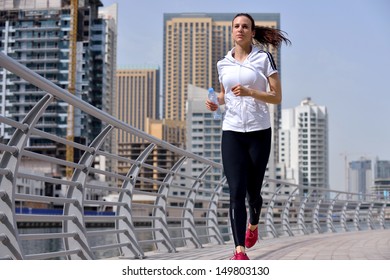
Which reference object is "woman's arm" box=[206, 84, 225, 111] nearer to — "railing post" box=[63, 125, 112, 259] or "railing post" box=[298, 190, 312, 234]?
"railing post" box=[63, 125, 112, 259]

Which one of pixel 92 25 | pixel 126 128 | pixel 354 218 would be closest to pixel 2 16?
pixel 92 25

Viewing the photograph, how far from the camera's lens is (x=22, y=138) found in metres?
3.34

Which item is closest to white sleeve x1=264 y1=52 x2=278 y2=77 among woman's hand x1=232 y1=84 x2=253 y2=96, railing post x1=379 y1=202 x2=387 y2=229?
woman's hand x1=232 y1=84 x2=253 y2=96

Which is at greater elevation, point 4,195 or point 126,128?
point 126,128

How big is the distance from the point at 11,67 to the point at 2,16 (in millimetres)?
127675

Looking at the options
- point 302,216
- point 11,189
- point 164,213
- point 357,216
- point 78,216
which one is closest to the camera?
point 11,189

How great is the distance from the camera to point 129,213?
18.4 ft

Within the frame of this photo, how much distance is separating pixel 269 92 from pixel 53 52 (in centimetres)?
12310

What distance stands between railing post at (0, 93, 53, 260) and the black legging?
1.04 meters

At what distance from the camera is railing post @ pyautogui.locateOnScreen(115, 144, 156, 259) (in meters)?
5.56

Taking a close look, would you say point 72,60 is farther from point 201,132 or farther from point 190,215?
point 190,215

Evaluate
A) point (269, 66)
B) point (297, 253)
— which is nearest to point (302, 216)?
point (297, 253)
